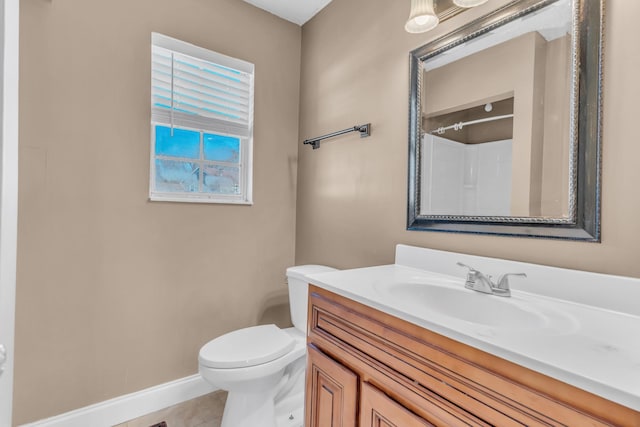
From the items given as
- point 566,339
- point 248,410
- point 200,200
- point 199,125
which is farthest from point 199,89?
point 566,339

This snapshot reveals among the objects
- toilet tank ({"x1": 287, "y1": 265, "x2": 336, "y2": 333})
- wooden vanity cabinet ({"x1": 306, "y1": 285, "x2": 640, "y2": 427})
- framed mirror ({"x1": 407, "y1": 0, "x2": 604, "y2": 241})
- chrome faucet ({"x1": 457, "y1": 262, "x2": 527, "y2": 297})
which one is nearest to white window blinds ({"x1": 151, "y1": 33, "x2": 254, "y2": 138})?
toilet tank ({"x1": 287, "y1": 265, "x2": 336, "y2": 333})

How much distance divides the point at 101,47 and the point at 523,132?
196 centimetres

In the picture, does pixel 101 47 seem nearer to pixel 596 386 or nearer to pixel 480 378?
pixel 480 378

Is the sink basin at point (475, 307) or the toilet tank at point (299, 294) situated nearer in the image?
the sink basin at point (475, 307)

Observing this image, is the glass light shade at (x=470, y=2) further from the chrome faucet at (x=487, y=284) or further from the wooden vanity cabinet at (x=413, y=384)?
the wooden vanity cabinet at (x=413, y=384)

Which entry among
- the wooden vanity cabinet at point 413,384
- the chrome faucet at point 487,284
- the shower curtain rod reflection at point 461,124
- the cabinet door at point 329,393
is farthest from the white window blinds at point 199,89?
the chrome faucet at point 487,284

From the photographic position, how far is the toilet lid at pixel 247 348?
1.32 meters

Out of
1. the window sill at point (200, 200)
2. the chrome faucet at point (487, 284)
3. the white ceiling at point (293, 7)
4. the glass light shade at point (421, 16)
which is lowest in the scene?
the chrome faucet at point (487, 284)

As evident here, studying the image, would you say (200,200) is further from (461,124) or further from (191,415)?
(461,124)

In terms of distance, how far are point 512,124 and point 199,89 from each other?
1.68m

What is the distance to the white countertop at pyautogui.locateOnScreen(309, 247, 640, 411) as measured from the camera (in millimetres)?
508

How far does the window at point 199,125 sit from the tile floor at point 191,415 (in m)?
1.19

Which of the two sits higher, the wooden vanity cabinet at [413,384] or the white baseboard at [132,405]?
the wooden vanity cabinet at [413,384]

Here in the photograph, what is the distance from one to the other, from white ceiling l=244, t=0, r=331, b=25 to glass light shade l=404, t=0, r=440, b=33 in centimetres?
97
